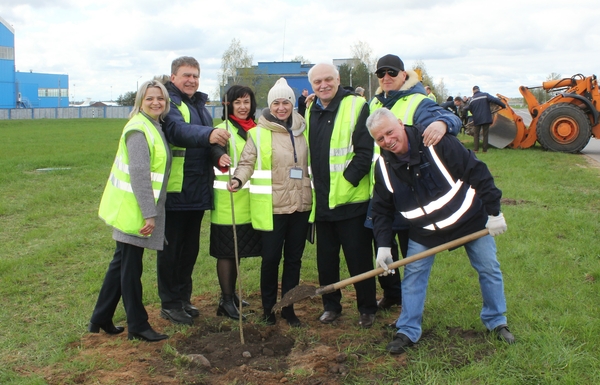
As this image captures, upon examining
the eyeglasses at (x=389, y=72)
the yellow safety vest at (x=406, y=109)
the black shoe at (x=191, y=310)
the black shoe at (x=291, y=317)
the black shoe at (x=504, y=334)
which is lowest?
the black shoe at (x=191, y=310)

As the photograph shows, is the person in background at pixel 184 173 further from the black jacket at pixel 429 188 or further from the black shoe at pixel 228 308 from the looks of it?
the black jacket at pixel 429 188

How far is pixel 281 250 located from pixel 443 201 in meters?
1.38

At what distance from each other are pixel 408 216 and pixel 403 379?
1.08m

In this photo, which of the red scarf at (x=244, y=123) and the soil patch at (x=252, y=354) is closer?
the soil patch at (x=252, y=354)

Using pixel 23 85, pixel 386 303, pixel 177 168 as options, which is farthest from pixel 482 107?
pixel 23 85

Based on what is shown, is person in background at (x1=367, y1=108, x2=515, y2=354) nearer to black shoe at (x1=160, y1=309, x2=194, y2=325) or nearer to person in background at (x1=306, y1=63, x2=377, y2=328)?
person in background at (x1=306, y1=63, x2=377, y2=328)

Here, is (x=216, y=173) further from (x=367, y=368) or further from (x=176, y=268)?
(x=367, y=368)

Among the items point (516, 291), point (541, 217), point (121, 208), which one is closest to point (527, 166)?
point (541, 217)

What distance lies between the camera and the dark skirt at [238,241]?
4.72 metres

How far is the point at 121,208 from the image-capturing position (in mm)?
4027

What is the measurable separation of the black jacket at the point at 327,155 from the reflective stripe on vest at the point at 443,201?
0.37m

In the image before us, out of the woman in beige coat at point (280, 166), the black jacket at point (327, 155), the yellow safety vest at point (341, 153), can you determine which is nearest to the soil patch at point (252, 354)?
the woman in beige coat at point (280, 166)

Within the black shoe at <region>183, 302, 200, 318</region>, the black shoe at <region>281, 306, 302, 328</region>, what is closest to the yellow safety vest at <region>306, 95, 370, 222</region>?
the black shoe at <region>281, 306, 302, 328</region>

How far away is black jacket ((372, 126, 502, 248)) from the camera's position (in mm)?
3770
